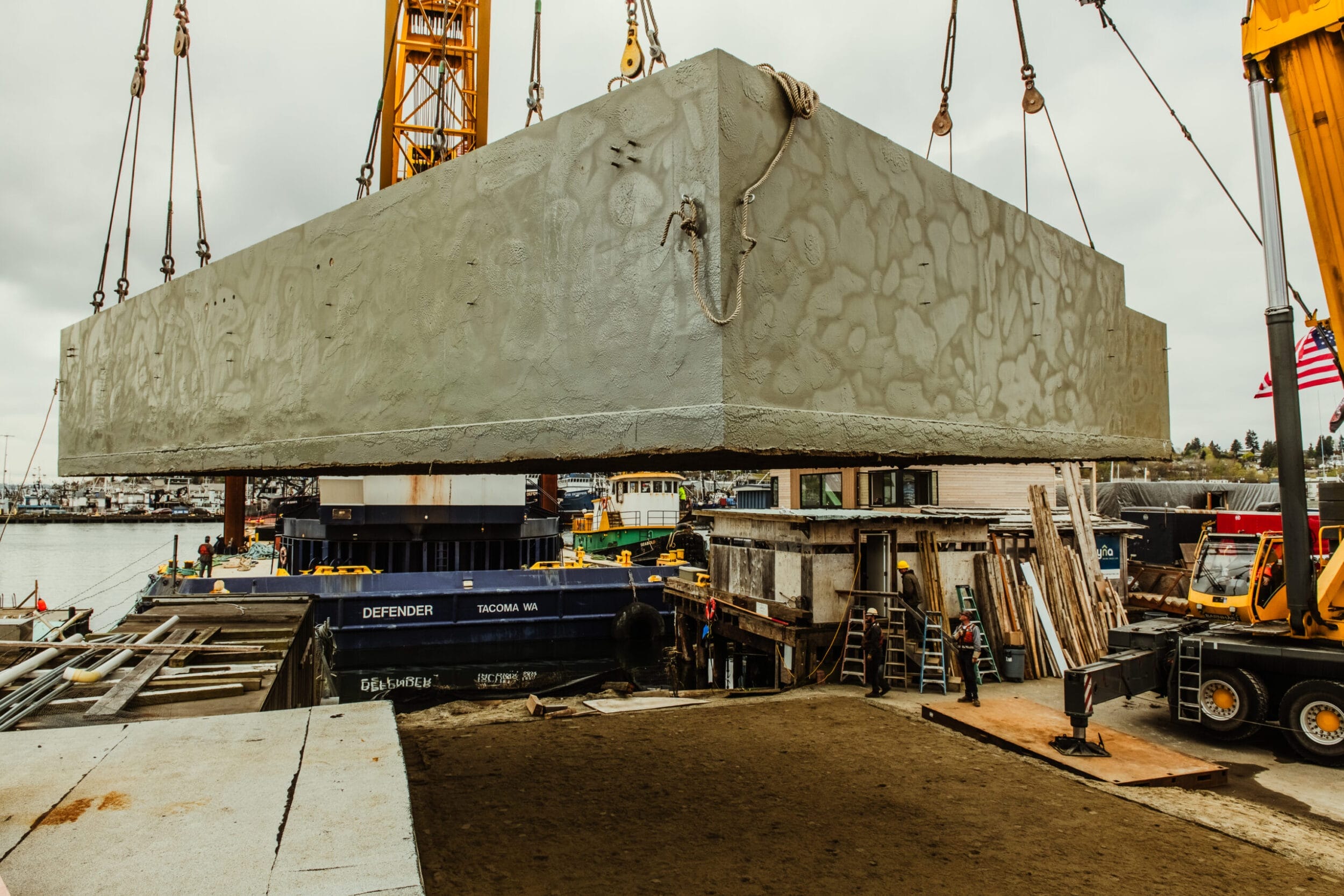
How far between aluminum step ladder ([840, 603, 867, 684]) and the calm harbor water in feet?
50.8

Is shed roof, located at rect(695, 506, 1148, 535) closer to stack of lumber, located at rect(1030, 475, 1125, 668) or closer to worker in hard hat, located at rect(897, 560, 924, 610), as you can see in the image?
stack of lumber, located at rect(1030, 475, 1125, 668)

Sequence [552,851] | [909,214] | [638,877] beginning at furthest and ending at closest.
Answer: [552,851], [638,877], [909,214]

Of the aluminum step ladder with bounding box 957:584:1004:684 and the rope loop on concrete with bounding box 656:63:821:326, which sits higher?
the rope loop on concrete with bounding box 656:63:821:326

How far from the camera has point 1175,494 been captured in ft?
134

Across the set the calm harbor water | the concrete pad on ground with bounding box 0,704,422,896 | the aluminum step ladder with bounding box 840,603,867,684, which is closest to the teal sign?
the aluminum step ladder with bounding box 840,603,867,684

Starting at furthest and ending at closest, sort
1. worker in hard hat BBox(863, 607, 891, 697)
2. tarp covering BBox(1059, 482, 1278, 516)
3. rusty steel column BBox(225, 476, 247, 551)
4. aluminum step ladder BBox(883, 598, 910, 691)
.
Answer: tarp covering BBox(1059, 482, 1278, 516)
rusty steel column BBox(225, 476, 247, 551)
aluminum step ladder BBox(883, 598, 910, 691)
worker in hard hat BBox(863, 607, 891, 697)

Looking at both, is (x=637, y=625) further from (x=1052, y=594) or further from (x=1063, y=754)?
(x=1063, y=754)

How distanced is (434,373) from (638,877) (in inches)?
154

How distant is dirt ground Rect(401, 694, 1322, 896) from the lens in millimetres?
5855

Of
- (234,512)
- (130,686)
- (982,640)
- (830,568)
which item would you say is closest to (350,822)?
(130,686)

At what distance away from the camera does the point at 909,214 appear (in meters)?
4.18

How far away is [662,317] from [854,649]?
11.5 m

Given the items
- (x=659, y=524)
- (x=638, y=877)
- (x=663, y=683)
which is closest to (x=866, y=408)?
(x=638, y=877)

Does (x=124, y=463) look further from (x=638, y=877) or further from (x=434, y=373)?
(x=638, y=877)
